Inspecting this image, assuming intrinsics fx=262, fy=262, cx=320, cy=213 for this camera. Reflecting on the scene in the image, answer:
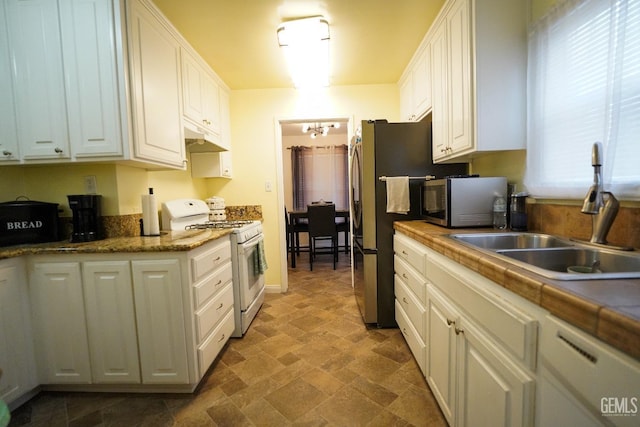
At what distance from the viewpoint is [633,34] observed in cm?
96

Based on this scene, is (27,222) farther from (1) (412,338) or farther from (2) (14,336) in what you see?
(1) (412,338)

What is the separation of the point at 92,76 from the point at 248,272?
1657mm

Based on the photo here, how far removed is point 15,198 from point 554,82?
3298mm

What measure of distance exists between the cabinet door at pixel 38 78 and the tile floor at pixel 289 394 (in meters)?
1.45

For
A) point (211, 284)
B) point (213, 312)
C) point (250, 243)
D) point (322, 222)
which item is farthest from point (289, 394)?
point (322, 222)

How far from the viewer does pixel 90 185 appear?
1785 mm

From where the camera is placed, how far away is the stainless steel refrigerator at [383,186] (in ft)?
6.88

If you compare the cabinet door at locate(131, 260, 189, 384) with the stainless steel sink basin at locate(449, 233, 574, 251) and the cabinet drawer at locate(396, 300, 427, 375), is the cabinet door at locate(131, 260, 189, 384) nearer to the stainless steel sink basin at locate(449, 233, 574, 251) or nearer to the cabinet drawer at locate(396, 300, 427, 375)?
the cabinet drawer at locate(396, 300, 427, 375)

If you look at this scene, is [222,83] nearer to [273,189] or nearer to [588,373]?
[273,189]

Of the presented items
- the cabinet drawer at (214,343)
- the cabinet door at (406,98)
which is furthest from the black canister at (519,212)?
the cabinet drawer at (214,343)

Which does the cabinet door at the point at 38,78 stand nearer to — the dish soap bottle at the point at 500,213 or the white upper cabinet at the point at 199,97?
the white upper cabinet at the point at 199,97

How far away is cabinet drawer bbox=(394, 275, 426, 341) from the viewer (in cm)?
149

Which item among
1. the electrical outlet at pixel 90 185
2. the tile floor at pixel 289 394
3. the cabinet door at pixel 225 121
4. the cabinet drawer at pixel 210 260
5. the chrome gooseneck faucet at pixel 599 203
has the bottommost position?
the tile floor at pixel 289 394

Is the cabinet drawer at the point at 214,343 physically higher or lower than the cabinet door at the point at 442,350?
lower
